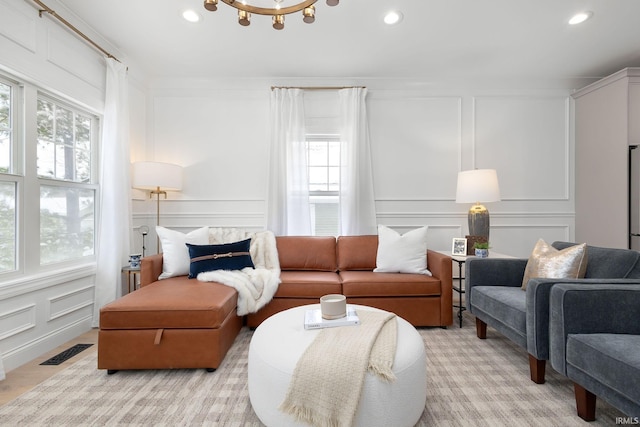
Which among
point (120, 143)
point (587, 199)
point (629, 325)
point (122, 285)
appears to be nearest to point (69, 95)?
point (120, 143)

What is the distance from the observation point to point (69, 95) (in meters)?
2.50

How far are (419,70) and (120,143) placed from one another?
10.5 feet

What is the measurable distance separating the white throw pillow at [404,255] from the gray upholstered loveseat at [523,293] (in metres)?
0.46

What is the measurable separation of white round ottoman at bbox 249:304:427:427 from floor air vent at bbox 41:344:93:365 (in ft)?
5.34

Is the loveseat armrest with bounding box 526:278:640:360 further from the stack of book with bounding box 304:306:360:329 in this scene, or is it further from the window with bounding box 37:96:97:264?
the window with bounding box 37:96:97:264

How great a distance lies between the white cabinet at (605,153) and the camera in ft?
9.92

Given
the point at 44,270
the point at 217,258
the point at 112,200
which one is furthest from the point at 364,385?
the point at 112,200

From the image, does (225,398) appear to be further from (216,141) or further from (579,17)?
(579,17)

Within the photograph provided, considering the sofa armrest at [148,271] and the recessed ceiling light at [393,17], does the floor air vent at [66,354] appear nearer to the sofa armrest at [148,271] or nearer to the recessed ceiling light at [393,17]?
the sofa armrest at [148,271]

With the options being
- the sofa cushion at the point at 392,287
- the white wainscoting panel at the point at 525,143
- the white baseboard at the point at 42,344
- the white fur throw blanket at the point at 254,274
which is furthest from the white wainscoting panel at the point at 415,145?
the white baseboard at the point at 42,344

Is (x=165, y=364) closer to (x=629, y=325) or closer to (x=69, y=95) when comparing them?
(x=69, y=95)

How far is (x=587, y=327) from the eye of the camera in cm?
151

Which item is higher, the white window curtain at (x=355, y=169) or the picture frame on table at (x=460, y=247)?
the white window curtain at (x=355, y=169)

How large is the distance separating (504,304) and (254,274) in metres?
1.88
